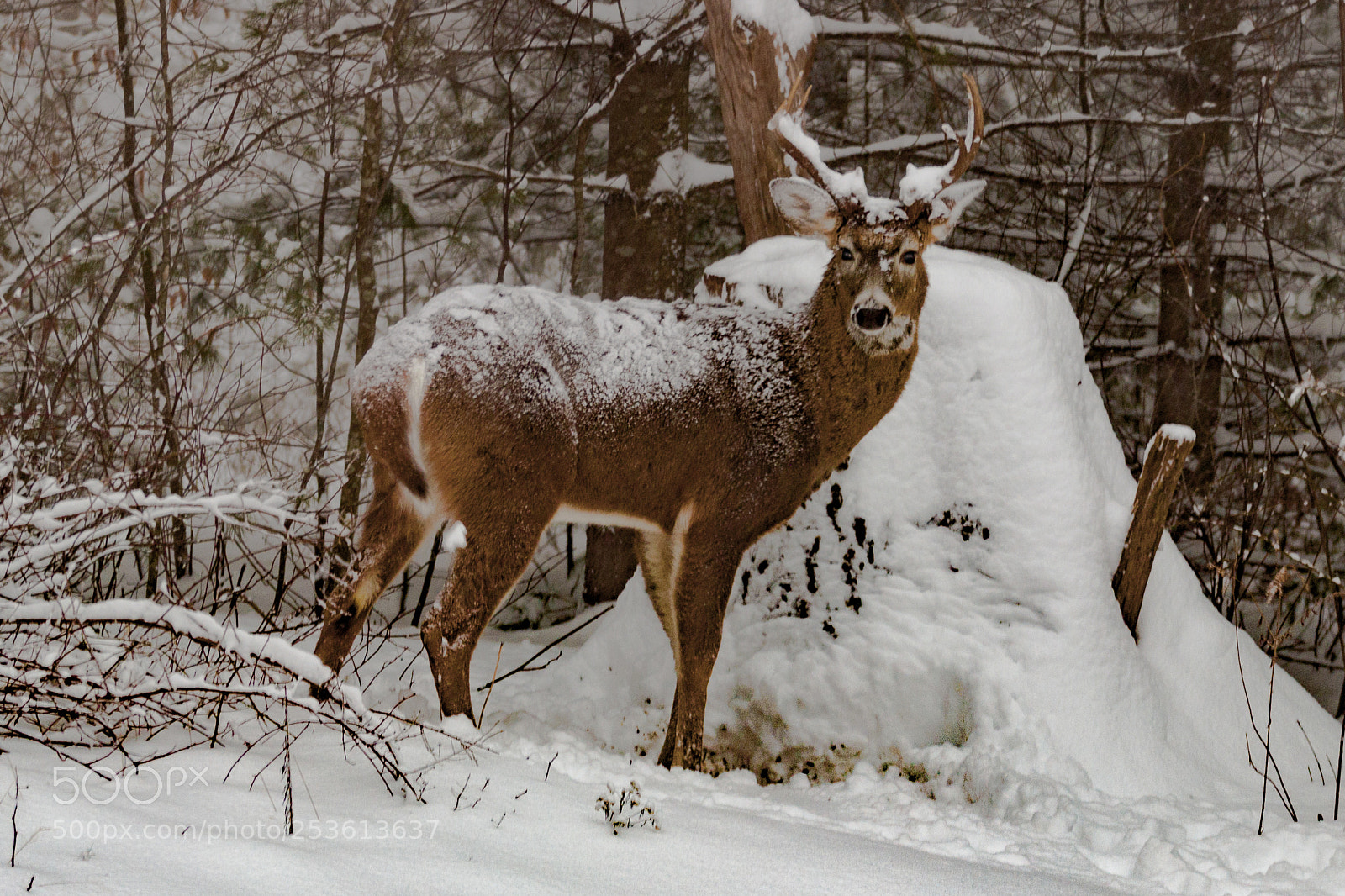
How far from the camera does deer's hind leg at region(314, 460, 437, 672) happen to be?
4.07 metres

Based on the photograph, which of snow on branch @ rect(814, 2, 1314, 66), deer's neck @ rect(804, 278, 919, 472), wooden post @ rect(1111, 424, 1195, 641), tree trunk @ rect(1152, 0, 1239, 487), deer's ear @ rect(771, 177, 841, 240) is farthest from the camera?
tree trunk @ rect(1152, 0, 1239, 487)

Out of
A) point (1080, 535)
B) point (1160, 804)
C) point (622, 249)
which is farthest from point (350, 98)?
point (1160, 804)

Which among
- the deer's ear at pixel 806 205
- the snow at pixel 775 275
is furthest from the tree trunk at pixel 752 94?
the deer's ear at pixel 806 205

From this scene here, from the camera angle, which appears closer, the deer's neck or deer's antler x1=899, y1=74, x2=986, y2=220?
deer's antler x1=899, y1=74, x2=986, y2=220

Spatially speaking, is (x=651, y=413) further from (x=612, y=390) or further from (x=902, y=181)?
(x=902, y=181)

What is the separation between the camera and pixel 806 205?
409 cm

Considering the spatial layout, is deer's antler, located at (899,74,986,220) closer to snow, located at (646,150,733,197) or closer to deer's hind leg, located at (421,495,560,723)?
deer's hind leg, located at (421,495,560,723)

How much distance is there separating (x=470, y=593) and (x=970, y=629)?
7.03ft

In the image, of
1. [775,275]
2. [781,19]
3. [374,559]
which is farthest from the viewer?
[781,19]

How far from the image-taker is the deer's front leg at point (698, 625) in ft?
13.4

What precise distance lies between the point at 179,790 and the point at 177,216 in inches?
192

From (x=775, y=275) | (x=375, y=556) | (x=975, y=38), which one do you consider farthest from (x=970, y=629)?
(x=975, y=38)

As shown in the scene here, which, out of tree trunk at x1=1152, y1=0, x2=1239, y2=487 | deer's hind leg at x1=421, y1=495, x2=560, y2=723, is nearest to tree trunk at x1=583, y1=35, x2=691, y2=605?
deer's hind leg at x1=421, y1=495, x2=560, y2=723

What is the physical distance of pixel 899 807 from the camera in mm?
3660
